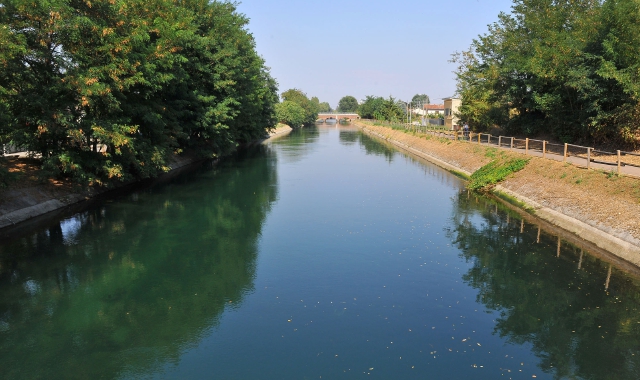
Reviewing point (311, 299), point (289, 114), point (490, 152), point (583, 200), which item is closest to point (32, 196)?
point (311, 299)

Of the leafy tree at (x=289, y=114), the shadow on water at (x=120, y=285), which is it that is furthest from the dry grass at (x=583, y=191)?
the leafy tree at (x=289, y=114)

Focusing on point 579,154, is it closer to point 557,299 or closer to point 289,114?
point 557,299

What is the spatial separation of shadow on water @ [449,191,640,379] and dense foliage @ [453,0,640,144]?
443 inches

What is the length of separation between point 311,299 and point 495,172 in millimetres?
21919

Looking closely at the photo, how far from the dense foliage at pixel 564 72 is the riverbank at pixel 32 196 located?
98.5ft

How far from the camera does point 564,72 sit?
31422 mm

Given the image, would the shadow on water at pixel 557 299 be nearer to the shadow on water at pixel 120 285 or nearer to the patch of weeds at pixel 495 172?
the shadow on water at pixel 120 285

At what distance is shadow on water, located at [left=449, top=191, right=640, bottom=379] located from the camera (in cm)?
→ 1079

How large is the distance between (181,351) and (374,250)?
9235 mm

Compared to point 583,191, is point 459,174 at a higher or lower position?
lower

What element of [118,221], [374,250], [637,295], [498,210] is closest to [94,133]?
[118,221]

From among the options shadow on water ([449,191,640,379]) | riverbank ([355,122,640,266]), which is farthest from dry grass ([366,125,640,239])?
shadow on water ([449,191,640,379])

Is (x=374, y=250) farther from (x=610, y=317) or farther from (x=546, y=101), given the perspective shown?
(x=546, y=101)

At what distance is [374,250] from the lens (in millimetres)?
18344
